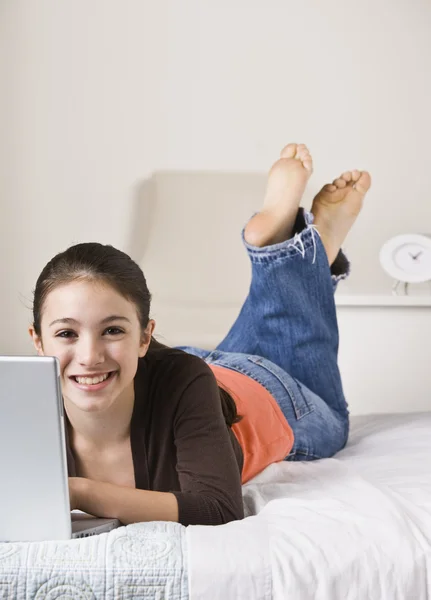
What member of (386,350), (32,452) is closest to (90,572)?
(32,452)

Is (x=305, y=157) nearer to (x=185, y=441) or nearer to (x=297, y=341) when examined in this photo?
(x=297, y=341)

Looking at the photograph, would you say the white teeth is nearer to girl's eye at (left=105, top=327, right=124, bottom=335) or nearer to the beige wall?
girl's eye at (left=105, top=327, right=124, bottom=335)

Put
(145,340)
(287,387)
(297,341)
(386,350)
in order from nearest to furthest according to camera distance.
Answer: (145,340)
(287,387)
(297,341)
(386,350)

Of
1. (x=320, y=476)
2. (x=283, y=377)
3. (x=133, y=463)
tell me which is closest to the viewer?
(x=133, y=463)

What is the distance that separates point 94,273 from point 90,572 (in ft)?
1.31

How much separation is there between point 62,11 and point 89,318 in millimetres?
1985

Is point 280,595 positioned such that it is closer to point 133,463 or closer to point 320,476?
point 133,463

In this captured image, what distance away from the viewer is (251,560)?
2.93 ft

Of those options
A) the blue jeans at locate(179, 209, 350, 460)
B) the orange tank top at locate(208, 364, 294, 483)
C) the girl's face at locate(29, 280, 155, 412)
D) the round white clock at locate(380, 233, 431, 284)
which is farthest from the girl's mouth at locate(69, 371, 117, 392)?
the round white clock at locate(380, 233, 431, 284)

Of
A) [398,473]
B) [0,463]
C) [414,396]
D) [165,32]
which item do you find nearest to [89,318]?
[0,463]

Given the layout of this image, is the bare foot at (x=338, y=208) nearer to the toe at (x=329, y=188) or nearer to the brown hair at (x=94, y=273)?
the toe at (x=329, y=188)

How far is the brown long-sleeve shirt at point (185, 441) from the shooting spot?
107 cm

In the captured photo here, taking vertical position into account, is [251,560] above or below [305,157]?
below

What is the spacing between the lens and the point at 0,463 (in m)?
0.87
